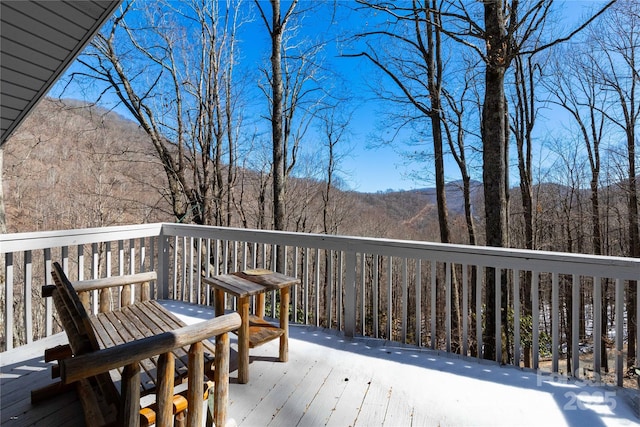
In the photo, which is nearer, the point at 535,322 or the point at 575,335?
the point at 575,335

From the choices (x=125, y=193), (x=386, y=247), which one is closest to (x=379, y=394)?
(x=386, y=247)

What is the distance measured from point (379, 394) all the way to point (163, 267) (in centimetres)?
320

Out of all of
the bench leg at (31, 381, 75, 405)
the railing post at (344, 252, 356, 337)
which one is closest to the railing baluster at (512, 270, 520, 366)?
the railing post at (344, 252, 356, 337)

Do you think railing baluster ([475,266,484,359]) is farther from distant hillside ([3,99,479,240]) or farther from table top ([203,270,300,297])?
distant hillside ([3,99,479,240])

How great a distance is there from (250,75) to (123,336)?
10.6m

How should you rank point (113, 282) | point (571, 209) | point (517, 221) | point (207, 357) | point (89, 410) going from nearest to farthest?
point (89, 410) → point (207, 357) → point (113, 282) → point (571, 209) → point (517, 221)

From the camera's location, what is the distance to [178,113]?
8.72m

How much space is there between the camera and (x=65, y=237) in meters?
3.10

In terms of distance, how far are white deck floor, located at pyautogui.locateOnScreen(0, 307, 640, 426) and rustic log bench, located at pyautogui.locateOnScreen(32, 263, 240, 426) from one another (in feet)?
1.38

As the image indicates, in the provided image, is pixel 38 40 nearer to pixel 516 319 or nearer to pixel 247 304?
pixel 247 304

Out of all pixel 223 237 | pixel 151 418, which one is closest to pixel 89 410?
pixel 151 418

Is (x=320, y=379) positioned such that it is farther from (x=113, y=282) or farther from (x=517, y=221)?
(x=517, y=221)

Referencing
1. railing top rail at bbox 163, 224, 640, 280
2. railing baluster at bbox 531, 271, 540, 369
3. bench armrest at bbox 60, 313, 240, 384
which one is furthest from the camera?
railing baluster at bbox 531, 271, 540, 369

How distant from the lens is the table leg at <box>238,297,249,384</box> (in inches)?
88.3
